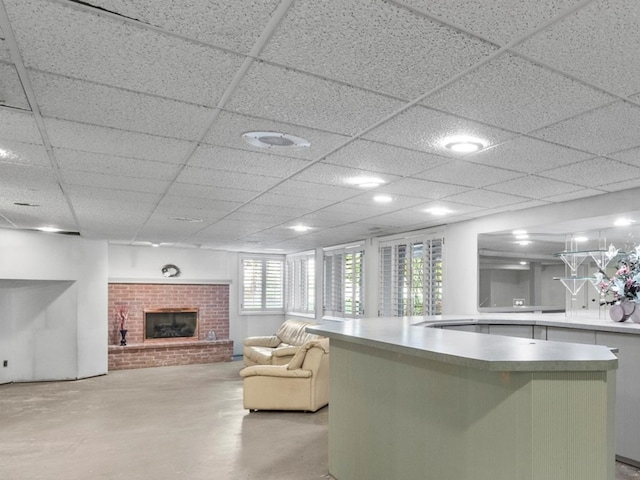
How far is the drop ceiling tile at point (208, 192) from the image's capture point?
385 centimetres

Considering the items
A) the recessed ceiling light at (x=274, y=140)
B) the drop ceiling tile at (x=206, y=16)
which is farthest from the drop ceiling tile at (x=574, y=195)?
the drop ceiling tile at (x=206, y=16)

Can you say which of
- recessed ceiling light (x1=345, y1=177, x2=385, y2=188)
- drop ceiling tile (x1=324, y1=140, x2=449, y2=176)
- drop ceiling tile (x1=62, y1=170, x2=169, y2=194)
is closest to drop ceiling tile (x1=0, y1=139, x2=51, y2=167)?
drop ceiling tile (x1=62, y1=170, x2=169, y2=194)

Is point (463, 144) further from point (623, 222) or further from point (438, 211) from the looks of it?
point (623, 222)

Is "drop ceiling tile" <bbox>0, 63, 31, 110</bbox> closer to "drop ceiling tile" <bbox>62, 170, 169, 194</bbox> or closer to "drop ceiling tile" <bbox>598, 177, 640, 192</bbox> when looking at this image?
"drop ceiling tile" <bbox>62, 170, 169, 194</bbox>

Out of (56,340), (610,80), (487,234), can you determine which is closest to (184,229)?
(56,340)

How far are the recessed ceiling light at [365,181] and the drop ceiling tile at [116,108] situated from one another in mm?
1377

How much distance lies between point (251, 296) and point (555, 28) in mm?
9691

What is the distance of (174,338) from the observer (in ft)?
31.4

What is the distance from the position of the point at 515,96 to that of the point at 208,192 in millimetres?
2733

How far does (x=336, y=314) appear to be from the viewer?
28.5 feet

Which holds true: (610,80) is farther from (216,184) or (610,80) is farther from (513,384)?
(216,184)

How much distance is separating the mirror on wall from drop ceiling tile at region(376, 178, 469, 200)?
139 centimetres

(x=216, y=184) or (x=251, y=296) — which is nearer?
(x=216, y=184)

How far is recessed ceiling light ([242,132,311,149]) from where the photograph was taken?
99.1 inches
